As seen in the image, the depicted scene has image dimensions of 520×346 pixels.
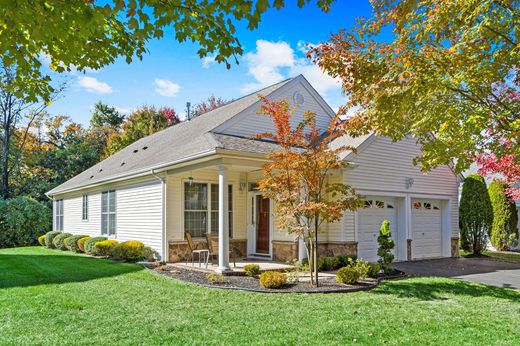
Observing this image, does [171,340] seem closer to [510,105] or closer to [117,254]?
[510,105]

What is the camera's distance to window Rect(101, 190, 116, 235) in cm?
1651

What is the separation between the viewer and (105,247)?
14.7m

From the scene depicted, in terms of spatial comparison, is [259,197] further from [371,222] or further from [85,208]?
[85,208]

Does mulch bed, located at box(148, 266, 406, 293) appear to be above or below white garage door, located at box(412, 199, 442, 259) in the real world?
below

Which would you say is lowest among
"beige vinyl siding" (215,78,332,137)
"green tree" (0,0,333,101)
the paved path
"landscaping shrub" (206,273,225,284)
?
the paved path

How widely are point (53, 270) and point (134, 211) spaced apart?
371cm

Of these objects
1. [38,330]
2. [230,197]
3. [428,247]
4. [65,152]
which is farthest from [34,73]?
[65,152]

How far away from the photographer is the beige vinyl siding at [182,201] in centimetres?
1283

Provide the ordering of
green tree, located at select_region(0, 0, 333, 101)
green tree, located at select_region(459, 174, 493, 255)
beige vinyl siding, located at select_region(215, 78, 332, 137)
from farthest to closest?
green tree, located at select_region(459, 174, 493, 255)
beige vinyl siding, located at select_region(215, 78, 332, 137)
green tree, located at select_region(0, 0, 333, 101)

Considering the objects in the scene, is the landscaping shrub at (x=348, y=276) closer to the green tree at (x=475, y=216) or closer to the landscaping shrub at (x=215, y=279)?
the landscaping shrub at (x=215, y=279)

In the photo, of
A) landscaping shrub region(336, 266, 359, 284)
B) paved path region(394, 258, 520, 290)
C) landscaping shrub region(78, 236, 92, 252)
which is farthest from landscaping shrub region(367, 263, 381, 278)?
landscaping shrub region(78, 236, 92, 252)

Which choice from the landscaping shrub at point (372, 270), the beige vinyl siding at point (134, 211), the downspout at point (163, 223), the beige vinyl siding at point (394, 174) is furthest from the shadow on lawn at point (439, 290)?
the beige vinyl siding at point (134, 211)

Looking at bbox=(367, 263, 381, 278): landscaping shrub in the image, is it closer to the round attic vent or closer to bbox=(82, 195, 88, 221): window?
the round attic vent

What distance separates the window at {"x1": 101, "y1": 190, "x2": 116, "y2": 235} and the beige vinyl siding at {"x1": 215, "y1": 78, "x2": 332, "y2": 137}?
6.54 metres
